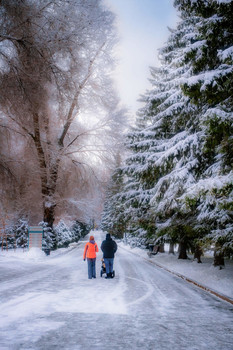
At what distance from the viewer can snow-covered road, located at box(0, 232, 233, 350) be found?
432 cm

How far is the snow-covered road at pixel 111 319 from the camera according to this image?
14.2 ft

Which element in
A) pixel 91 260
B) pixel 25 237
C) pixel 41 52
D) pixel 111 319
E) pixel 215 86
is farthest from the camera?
pixel 25 237

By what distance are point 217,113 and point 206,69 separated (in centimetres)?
266

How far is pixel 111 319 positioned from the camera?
554 cm

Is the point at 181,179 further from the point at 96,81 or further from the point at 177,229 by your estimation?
the point at 96,81

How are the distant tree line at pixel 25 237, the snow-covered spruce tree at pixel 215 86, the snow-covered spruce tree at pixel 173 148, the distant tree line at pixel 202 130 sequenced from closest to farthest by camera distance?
the snow-covered spruce tree at pixel 215 86, the distant tree line at pixel 202 130, the snow-covered spruce tree at pixel 173 148, the distant tree line at pixel 25 237

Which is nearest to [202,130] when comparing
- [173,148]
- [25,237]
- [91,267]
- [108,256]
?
[173,148]

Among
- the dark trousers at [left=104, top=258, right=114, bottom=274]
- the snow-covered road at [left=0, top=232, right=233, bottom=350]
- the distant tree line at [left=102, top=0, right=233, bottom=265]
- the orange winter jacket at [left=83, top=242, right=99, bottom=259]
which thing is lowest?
the snow-covered road at [left=0, top=232, right=233, bottom=350]

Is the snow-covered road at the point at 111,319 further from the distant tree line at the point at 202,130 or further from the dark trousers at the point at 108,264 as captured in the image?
the dark trousers at the point at 108,264

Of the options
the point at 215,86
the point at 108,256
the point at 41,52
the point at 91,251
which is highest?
the point at 41,52

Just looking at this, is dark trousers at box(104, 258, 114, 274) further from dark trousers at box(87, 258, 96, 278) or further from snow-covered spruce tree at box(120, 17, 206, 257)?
snow-covered spruce tree at box(120, 17, 206, 257)

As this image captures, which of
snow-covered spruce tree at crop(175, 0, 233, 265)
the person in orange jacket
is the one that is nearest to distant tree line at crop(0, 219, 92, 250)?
the person in orange jacket

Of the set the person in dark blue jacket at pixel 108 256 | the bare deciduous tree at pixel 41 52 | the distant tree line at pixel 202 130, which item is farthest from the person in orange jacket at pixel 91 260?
the bare deciduous tree at pixel 41 52

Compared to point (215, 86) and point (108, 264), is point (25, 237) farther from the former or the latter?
point (215, 86)
